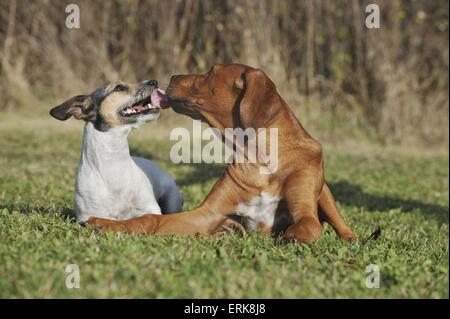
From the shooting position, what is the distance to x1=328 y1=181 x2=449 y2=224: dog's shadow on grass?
27.5ft

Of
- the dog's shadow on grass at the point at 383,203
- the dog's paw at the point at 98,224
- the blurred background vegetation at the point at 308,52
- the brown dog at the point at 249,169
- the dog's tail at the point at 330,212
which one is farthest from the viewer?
the blurred background vegetation at the point at 308,52

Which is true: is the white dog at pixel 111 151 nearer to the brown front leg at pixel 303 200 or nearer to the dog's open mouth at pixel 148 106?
the dog's open mouth at pixel 148 106

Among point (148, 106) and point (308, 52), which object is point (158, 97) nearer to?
point (148, 106)

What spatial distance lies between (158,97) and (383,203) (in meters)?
3.82

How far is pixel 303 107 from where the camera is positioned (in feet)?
45.8

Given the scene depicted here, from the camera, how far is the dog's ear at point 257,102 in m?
5.11

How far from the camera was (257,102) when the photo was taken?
16.8 feet

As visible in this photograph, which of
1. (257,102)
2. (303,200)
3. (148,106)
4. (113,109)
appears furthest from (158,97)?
(303,200)

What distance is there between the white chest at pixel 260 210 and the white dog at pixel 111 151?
33.4 inches

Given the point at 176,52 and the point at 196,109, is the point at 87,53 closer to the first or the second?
the point at 176,52

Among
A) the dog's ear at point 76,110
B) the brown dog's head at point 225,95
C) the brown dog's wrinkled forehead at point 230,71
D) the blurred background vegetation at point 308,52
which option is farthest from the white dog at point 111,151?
the blurred background vegetation at point 308,52

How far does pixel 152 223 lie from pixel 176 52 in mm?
9295
